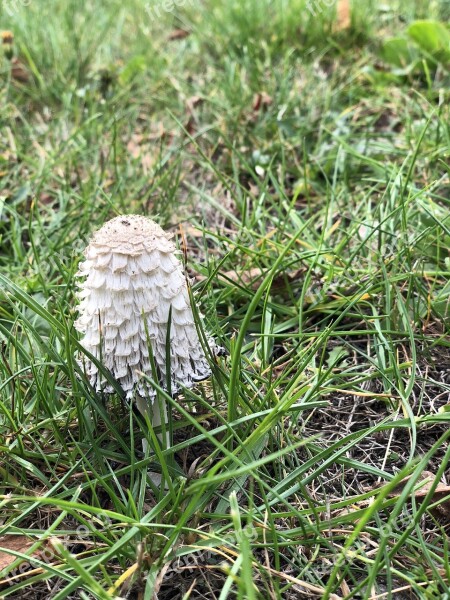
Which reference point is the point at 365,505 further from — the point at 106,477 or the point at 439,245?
the point at 439,245

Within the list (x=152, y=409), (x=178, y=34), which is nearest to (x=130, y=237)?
(x=152, y=409)

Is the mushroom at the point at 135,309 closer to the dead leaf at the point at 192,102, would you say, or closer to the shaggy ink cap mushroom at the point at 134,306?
the shaggy ink cap mushroom at the point at 134,306

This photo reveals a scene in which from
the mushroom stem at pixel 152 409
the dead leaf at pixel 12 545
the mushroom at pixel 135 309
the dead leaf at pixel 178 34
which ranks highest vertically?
the dead leaf at pixel 178 34

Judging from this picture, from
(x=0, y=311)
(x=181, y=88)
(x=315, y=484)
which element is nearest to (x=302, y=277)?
(x=315, y=484)

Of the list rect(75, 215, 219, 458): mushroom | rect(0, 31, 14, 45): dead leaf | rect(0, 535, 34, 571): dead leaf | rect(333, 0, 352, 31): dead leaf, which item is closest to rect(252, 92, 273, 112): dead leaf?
rect(333, 0, 352, 31): dead leaf

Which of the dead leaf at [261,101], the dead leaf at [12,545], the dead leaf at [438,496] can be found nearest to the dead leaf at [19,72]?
the dead leaf at [261,101]

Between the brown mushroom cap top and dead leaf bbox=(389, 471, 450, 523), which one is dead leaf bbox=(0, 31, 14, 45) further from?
dead leaf bbox=(389, 471, 450, 523)
